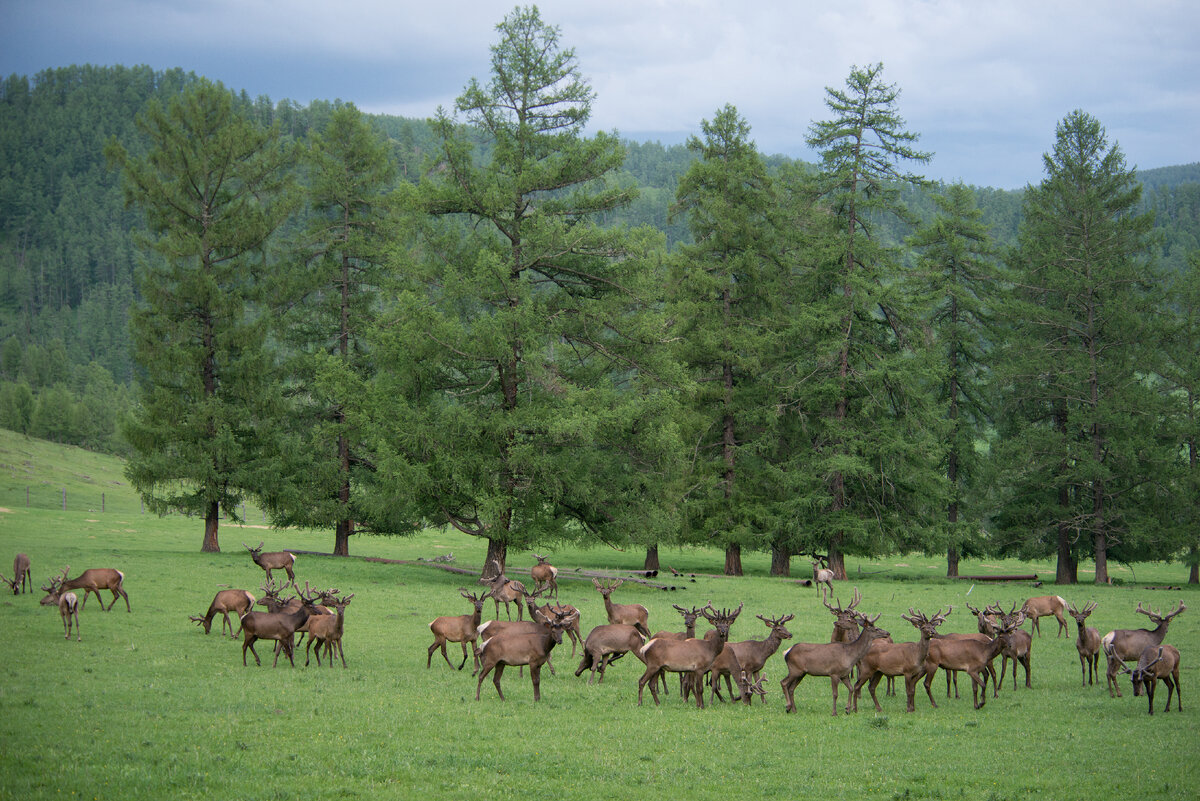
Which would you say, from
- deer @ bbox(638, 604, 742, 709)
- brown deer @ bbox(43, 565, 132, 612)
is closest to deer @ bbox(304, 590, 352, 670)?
deer @ bbox(638, 604, 742, 709)

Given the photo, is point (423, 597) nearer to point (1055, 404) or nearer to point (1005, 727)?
point (1005, 727)

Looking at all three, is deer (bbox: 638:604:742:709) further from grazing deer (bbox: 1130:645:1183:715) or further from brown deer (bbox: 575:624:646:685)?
grazing deer (bbox: 1130:645:1183:715)

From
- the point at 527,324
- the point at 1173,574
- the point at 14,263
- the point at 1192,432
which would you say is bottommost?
the point at 1173,574

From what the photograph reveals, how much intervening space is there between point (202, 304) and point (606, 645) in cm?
2697

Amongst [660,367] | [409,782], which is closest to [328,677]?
[409,782]

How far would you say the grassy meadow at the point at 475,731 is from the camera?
1037 centimetres

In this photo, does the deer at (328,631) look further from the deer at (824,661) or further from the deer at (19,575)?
the deer at (19,575)

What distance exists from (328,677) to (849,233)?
2972cm

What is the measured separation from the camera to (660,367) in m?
31.0

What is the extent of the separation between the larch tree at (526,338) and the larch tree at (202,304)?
9.20 meters

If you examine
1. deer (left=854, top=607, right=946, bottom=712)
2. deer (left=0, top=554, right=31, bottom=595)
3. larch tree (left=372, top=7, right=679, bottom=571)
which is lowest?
deer (left=0, top=554, right=31, bottom=595)

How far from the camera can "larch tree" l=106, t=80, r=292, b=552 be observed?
35.4m

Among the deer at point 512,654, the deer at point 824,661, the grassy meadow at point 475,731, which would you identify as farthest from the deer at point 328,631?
the deer at point 824,661

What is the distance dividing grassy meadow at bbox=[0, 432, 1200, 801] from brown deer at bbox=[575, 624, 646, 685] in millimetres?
446
